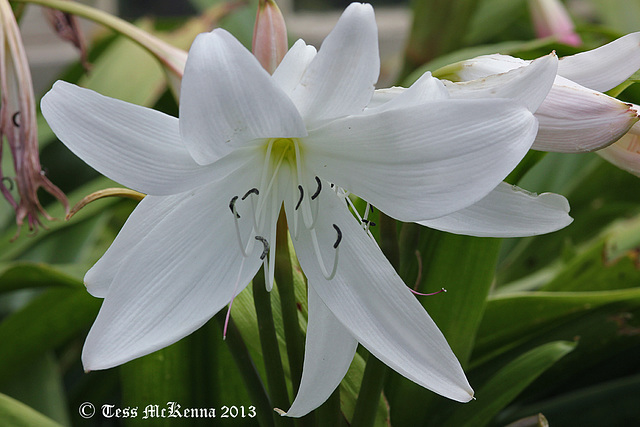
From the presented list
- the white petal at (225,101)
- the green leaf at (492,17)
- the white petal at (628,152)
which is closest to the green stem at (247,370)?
the white petal at (225,101)

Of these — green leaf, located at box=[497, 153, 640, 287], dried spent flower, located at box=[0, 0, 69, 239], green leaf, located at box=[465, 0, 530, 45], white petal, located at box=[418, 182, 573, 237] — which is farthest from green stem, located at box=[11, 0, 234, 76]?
green leaf, located at box=[465, 0, 530, 45]

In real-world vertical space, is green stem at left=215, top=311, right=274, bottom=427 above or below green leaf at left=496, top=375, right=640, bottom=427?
above

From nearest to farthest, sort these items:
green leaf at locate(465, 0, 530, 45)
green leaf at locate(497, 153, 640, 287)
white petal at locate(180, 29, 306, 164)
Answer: white petal at locate(180, 29, 306, 164), green leaf at locate(497, 153, 640, 287), green leaf at locate(465, 0, 530, 45)

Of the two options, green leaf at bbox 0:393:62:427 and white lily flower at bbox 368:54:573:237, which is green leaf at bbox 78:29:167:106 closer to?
green leaf at bbox 0:393:62:427

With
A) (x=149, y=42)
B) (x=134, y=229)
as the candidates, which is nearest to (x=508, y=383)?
(x=134, y=229)

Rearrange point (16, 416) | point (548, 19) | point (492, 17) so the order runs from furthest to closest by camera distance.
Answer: point (492, 17) → point (548, 19) → point (16, 416)

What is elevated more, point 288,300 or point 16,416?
point 288,300

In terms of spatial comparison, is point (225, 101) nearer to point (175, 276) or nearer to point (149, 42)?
point (175, 276)

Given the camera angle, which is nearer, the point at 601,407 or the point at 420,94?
the point at 420,94
